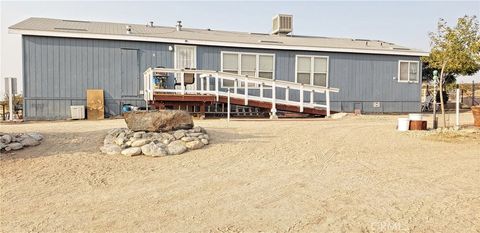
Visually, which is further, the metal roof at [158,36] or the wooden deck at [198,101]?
the metal roof at [158,36]

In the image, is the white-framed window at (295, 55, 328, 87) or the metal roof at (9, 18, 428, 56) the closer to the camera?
the metal roof at (9, 18, 428, 56)

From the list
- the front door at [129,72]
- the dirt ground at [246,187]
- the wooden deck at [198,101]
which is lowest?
the dirt ground at [246,187]

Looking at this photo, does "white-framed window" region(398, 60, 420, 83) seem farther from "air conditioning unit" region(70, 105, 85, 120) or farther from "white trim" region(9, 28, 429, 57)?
"air conditioning unit" region(70, 105, 85, 120)

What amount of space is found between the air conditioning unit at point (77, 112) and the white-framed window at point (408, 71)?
13678mm

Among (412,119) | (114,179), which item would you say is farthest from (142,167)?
(412,119)

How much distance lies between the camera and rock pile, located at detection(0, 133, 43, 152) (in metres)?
6.86

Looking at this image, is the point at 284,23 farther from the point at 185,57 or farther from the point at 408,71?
the point at 185,57

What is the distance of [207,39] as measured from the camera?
1499 cm

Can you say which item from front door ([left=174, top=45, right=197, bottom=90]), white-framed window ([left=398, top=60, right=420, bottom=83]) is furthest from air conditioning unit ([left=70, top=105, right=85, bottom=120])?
white-framed window ([left=398, top=60, right=420, bottom=83])

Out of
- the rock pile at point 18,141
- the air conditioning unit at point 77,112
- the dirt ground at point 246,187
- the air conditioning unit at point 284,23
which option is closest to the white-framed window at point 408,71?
the air conditioning unit at point 284,23

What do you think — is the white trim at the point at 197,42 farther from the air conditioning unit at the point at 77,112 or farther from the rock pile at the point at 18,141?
the rock pile at the point at 18,141

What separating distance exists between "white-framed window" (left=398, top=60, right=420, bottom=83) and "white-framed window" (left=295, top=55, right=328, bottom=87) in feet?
12.3

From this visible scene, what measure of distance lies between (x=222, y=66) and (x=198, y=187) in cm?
1083

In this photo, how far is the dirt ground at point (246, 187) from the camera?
3825mm
